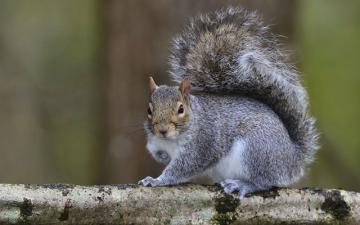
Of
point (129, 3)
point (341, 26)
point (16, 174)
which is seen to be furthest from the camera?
point (341, 26)

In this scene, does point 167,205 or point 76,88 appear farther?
point 76,88

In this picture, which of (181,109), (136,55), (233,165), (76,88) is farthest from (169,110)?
(76,88)

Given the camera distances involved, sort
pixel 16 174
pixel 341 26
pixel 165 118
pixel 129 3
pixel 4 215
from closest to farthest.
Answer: pixel 4 215, pixel 165 118, pixel 129 3, pixel 16 174, pixel 341 26

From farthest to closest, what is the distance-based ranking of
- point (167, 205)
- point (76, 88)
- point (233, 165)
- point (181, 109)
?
point (76, 88)
point (233, 165)
point (181, 109)
point (167, 205)

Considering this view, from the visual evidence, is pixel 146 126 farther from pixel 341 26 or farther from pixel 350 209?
pixel 341 26

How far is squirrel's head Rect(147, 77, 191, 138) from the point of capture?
2.69 m

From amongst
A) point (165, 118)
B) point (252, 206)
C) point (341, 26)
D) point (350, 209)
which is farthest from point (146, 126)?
point (341, 26)

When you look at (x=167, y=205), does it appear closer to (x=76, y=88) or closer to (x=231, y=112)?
(x=231, y=112)

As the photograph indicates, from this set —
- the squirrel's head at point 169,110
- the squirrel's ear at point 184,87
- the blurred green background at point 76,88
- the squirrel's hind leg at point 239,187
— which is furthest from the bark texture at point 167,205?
the blurred green background at point 76,88

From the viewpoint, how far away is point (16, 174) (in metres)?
5.84

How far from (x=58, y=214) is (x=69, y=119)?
3567 mm

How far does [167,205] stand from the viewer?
8.63ft

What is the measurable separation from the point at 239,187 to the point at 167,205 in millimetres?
309

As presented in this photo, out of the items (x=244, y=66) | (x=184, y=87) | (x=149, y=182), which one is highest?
(x=244, y=66)
